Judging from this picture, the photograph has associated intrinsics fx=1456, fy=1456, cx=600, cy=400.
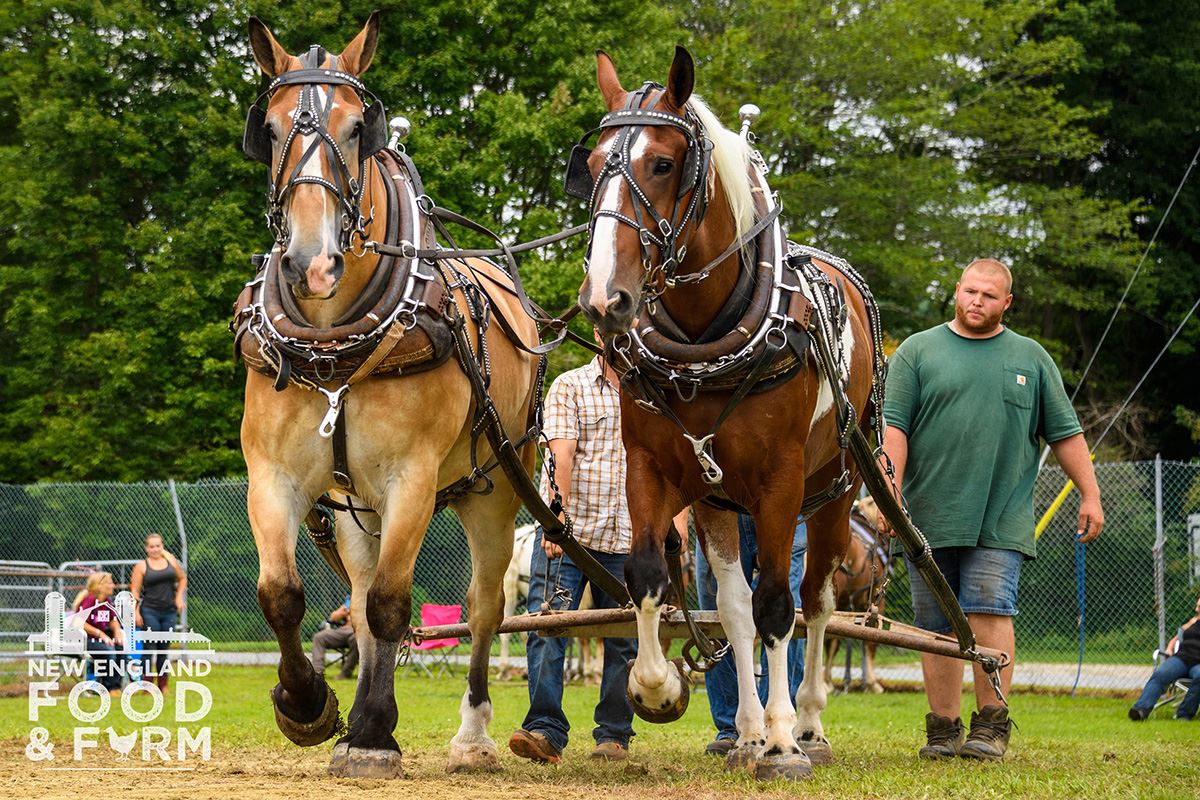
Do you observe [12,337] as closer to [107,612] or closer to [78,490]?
[78,490]

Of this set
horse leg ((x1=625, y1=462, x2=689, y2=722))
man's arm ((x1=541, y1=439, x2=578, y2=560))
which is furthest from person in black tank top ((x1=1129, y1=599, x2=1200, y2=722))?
horse leg ((x1=625, y1=462, x2=689, y2=722))

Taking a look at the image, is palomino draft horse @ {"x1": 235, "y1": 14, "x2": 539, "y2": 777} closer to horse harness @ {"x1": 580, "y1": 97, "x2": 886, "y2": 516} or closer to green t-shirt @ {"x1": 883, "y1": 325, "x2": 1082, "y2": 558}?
horse harness @ {"x1": 580, "y1": 97, "x2": 886, "y2": 516}

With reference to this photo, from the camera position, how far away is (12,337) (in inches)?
1024

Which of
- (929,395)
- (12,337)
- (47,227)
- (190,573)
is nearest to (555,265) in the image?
(190,573)

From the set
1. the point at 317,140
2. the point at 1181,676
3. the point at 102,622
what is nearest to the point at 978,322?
the point at 317,140

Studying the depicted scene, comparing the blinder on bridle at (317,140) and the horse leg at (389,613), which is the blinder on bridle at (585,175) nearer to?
the blinder on bridle at (317,140)

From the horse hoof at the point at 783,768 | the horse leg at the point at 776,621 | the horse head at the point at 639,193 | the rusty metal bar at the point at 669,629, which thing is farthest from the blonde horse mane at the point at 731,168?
the horse hoof at the point at 783,768

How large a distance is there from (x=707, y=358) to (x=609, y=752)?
2.41 meters

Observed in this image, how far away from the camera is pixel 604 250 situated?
15.5 ft

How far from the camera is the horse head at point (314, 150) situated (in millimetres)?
4973

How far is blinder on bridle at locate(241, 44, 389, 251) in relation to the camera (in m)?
5.18

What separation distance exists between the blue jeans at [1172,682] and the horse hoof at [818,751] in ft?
22.6

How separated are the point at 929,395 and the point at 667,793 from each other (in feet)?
8.83

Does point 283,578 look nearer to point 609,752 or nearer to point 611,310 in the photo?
point 611,310
